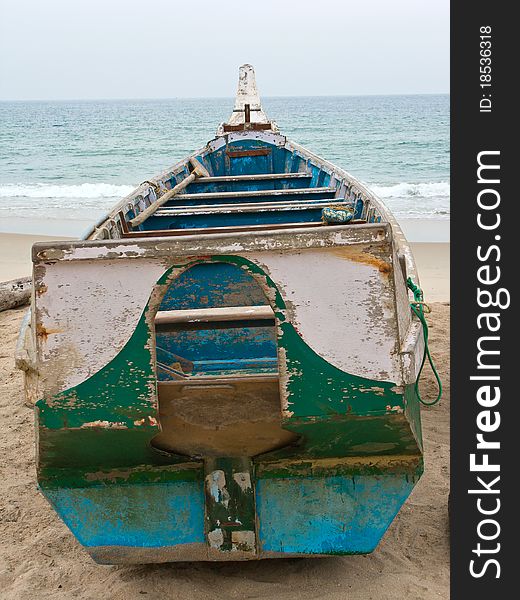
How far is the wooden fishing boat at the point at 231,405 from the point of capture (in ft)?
7.57

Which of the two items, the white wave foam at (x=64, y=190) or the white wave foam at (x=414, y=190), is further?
the white wave foam at (x=64, y=190)

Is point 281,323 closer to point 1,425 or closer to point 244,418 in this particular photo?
point 244,418

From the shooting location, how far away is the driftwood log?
6863mm

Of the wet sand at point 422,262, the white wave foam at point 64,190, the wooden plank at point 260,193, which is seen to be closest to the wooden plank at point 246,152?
the wet sand at point 422,262

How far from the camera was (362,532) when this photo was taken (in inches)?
107

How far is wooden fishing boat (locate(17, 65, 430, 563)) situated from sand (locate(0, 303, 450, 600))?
0.15 m

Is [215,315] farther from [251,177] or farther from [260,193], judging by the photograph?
[251,177]

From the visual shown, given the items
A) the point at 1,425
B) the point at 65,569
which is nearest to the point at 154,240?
the point at 65,569

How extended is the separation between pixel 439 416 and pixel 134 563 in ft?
7.36

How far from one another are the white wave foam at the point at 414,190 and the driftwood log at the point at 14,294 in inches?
453

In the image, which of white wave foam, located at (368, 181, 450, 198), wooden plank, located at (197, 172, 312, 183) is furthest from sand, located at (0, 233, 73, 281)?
white wave foam, located at (368, 181, 450, 198)

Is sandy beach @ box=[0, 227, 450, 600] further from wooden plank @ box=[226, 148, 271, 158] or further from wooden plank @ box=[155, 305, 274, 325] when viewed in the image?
wooden plank @ box=[226, 148, 271, 158]

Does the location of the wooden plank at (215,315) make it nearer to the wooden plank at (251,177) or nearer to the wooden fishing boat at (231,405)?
the wooden fishing boat at (231,405)

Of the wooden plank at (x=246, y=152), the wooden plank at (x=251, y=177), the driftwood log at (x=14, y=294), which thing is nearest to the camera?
the wooden plank at (x=251, y=177)
